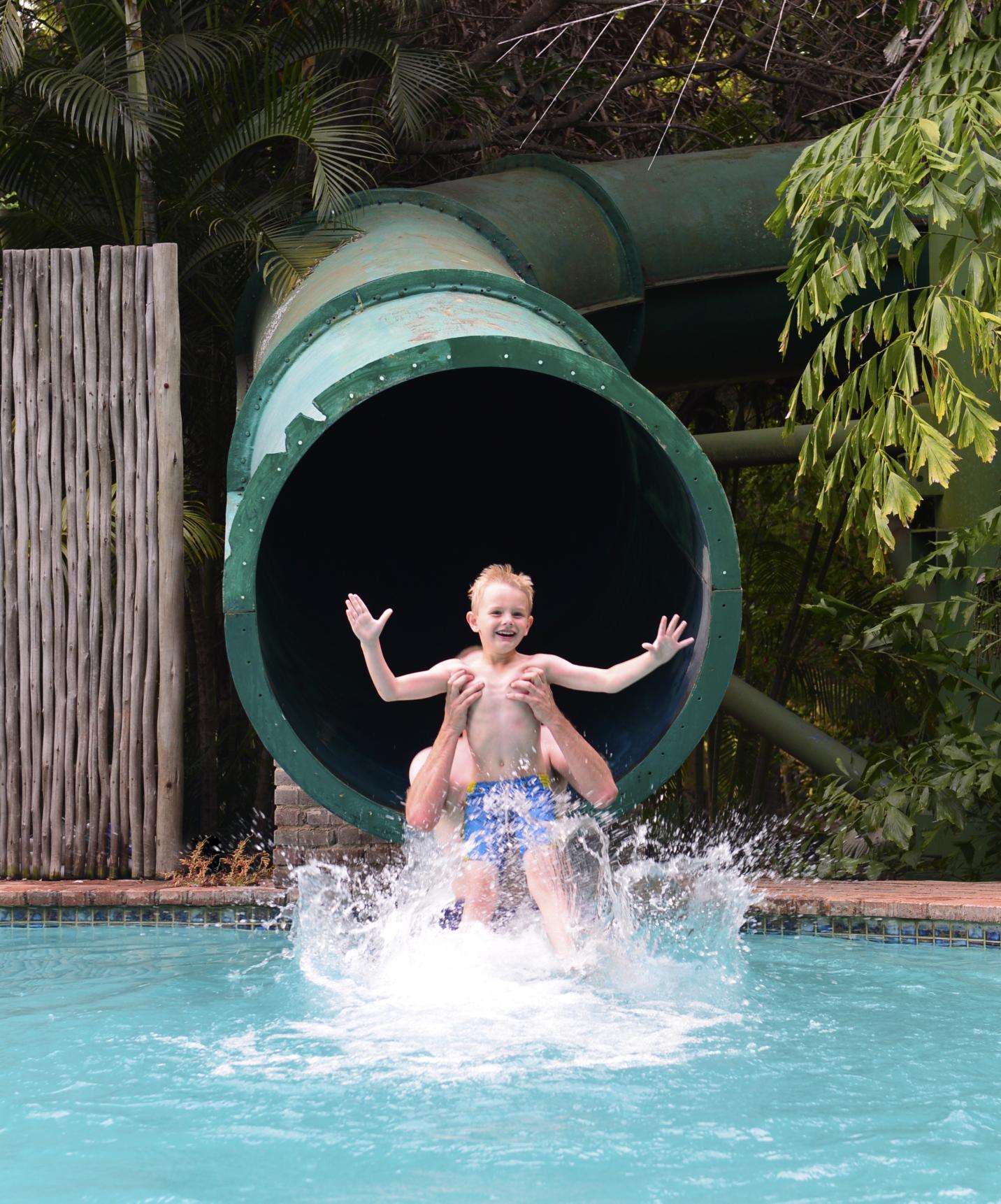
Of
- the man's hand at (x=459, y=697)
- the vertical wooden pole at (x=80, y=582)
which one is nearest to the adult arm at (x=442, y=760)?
the man's hand at (x=459, y=697)

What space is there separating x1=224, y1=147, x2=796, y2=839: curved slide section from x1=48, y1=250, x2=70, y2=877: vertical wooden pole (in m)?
0.82

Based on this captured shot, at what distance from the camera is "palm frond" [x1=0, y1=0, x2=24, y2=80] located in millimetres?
6012

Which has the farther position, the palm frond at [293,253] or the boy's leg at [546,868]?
the palm frond at [293,253]

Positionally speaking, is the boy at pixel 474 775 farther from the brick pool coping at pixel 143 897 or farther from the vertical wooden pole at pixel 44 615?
the vertical wooden pole at pixel 44 615

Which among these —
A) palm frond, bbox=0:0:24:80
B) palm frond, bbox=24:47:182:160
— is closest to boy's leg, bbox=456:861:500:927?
palm frond, bbox=24:47:182:160

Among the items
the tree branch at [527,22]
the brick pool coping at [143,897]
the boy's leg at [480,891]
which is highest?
the tree branch at [527,22]

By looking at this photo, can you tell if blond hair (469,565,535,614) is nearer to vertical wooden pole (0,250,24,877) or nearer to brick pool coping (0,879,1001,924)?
brick pool coping (0,879,1001,924)

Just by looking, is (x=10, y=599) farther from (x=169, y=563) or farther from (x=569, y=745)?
(x=569, y=745)

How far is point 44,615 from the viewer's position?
5988 mm

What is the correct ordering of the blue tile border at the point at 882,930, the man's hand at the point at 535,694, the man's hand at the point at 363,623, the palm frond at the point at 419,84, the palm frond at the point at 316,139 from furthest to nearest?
the palm frond at the point at 419,84, the palm frond at the point at 316,139, the blue tile border at the point at 882,930, the man's hand at the point at 535,694, the man's hand at the point at 363,623

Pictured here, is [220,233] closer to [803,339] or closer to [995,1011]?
[803,339]

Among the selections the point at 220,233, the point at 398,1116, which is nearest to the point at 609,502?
the point at 220,233

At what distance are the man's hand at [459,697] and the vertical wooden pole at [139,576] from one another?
81.3 inches

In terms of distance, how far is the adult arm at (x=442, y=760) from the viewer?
4289 millimetres
